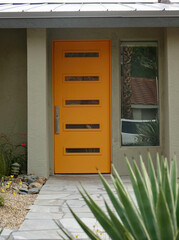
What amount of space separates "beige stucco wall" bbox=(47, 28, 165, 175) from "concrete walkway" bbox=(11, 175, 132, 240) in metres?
0.62

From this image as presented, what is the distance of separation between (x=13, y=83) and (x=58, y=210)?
400 cm

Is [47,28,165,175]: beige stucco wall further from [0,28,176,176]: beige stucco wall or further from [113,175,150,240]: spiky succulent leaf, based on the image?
[113,175,150,240]: spiky succulent leaf

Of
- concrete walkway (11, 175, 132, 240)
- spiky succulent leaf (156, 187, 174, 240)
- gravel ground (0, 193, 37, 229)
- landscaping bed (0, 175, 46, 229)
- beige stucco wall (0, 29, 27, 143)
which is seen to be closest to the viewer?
spiky succulent leaf (156, 187, 174, 240)

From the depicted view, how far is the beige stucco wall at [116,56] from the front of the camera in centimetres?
830

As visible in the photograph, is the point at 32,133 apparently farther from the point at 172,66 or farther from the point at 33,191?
the point at 172,66

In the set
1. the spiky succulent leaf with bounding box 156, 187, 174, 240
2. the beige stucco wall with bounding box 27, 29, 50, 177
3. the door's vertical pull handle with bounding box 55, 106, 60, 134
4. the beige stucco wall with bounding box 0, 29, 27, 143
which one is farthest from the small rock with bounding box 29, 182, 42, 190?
the spiky succulent leaf with bounding box 156, 187, 174, 240

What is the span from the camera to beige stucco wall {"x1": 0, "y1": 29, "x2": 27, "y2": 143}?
8.59 metres

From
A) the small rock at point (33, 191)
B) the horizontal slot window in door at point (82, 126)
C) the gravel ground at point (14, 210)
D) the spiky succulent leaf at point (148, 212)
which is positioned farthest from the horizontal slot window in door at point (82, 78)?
the spiky succulent leaf at point (148, 212)

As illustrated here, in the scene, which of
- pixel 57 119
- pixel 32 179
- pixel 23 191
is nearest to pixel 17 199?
pixel 23 191

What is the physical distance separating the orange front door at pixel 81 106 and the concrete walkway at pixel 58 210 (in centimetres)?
42

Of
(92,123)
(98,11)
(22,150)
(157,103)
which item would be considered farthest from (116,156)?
(98,11)

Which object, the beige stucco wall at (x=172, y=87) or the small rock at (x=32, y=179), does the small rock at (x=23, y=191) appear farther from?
the beige stucco wall at (x=172, y=87)

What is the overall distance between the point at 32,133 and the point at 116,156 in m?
1.80

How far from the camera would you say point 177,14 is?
23.9 ft
